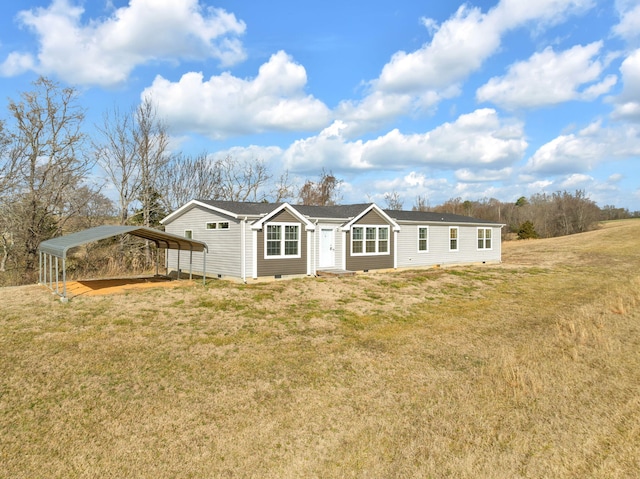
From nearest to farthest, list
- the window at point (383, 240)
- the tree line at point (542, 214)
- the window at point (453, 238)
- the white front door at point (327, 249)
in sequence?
the white front door at point (327, 249) → the window at point (383, 240) → the window at point (453, 238) → the tree line at point (542, 214)

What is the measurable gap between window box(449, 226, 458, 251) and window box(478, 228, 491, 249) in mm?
2565

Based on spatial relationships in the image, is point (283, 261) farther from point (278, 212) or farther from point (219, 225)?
point (219, 225)

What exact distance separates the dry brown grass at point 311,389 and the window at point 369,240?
7.61m

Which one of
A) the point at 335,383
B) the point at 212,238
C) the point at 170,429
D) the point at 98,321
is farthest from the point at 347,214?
the point at 170,429

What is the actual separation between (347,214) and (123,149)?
651 inches

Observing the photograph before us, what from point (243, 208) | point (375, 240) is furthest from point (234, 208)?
point (375, 240)

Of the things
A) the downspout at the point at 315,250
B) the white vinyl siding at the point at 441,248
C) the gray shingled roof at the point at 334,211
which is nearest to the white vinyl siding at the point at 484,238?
the white vinyl siding at the point at 441,248

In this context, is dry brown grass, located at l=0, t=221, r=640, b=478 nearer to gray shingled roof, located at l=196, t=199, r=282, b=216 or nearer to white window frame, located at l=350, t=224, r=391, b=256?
gray shingled roof, located at l=196, t=199, r=282, b=216

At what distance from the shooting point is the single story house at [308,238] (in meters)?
17.0

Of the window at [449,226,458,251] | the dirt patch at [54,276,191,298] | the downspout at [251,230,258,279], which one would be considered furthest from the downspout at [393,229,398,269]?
the dirt patch at [54,276,191,298]

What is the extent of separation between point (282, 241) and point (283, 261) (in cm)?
89

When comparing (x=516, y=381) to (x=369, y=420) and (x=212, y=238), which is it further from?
(x=212, y=238)

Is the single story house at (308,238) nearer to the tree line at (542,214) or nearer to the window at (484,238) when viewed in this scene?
the window at (484,238)

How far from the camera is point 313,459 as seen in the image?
184 inches
